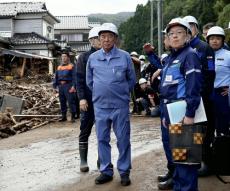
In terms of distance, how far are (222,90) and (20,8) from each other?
42550mm

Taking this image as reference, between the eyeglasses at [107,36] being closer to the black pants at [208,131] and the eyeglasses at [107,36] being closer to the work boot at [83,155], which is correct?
the black pants at [208,131]

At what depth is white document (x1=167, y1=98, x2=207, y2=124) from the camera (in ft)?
14.1

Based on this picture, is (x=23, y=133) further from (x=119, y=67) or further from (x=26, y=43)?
(x=26, y=43)

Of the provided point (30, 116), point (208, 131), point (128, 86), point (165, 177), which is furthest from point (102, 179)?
point (30, 116)

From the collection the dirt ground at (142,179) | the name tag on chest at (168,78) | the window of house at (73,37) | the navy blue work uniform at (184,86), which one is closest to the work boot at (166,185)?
the dirt ground at (142,179)

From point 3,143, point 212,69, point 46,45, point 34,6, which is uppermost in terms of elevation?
point 34,6

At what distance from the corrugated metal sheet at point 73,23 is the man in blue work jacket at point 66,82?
183 ft

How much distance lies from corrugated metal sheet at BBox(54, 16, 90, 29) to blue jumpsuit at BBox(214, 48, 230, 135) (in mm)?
62789

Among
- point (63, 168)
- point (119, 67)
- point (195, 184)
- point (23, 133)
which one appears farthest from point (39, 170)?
point (23, 133)

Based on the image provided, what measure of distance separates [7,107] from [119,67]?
30.2 feet

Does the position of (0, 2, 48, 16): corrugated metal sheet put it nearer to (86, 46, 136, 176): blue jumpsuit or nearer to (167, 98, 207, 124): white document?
(86, 46, 136, 176): blue jumpsuit

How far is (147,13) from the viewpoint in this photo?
58562 millimetres

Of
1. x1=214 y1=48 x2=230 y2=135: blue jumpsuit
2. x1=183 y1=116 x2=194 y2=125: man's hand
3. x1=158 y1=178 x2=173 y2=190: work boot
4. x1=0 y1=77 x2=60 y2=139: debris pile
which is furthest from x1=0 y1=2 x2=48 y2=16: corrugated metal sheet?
x1=183 y1=116 x2=194 y2=125: man's hand

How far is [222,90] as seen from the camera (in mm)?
5801
